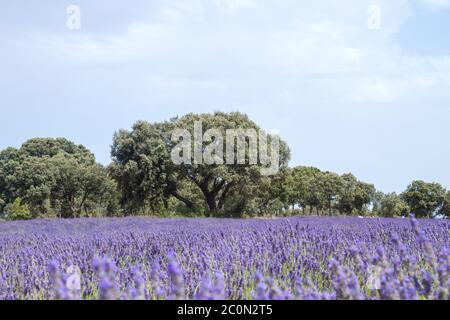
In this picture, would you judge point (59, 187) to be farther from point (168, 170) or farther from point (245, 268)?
point (245, 268)

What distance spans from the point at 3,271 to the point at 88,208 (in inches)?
1633

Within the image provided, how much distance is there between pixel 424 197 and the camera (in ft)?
149

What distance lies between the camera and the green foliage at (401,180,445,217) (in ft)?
146

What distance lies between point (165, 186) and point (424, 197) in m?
24.2

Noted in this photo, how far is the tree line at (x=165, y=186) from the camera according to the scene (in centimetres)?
3058

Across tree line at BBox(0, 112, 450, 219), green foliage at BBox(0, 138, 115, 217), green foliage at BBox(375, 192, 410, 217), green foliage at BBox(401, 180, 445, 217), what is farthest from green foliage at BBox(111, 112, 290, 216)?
green foliage at BBox(401, 180, 445, 217)

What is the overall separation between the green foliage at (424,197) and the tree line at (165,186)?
0.28 feet

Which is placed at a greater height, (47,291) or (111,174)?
(111,174)

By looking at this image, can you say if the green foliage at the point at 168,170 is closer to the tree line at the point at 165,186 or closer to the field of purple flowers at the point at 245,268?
the tree line at the point at 165,186

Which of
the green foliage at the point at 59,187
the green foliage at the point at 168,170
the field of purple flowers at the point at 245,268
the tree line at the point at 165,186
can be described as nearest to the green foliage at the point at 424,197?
the tree line at the point at 165,186

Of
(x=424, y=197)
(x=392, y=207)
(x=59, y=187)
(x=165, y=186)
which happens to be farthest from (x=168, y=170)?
(x=424, y=197)

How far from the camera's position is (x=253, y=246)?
5.04 m
